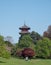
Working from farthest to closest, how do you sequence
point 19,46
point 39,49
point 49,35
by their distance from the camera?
point 49,35
point 19,46
point 39,49

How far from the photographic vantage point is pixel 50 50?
170 ft

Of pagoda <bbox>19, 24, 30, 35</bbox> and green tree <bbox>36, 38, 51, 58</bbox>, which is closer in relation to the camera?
green tree <bbox>36, 38, 51, 58</bbox>

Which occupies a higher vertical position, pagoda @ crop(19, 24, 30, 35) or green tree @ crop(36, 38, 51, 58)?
pagoda @ crop(19, 24, 30, 35)

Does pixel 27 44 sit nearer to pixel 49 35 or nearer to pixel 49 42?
pixel 49 42

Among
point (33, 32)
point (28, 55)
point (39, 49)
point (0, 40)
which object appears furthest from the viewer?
point (33, 32)

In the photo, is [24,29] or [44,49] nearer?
[44,49]

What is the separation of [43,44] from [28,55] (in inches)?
217

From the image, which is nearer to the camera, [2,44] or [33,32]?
[2,44]

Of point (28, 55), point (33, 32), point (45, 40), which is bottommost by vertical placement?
point (28, 55)

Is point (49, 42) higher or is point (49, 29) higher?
point (49, 29)

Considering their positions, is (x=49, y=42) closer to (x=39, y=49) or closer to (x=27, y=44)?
(x=39, y=49)

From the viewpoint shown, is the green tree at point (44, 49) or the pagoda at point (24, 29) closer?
the green tree at point (44, 49)

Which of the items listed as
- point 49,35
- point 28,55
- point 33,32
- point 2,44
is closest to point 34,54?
point 28,55

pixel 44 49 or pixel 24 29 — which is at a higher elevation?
pixel 24 29
